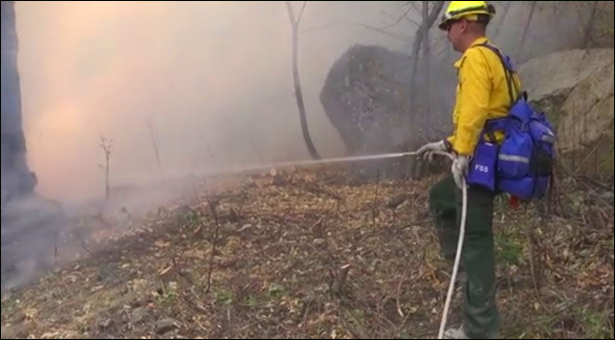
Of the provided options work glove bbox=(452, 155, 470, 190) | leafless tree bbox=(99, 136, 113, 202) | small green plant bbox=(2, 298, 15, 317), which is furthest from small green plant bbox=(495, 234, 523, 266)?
leafless tree bbox=(99, 136, 113, 202)

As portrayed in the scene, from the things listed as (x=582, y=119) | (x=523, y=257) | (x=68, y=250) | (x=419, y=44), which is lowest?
(x=68, y=250)

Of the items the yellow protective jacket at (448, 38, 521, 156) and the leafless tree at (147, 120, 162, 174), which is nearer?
the yellow protective jacket at (448, 38, 521, 156)

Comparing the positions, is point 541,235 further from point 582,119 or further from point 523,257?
point 582,119

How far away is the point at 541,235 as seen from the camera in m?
4.98

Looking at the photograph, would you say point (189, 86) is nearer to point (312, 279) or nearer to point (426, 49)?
point (426, 49)

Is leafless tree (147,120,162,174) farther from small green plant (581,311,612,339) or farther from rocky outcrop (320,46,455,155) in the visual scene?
small green plant (581,311,612,339)

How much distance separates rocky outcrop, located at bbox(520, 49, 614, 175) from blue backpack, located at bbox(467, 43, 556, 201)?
2350mm

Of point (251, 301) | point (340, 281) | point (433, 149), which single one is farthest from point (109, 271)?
point (433, 149)

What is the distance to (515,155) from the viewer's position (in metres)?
3.61

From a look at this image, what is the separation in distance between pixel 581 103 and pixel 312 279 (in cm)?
322

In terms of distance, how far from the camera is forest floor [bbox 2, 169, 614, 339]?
4.22 metres

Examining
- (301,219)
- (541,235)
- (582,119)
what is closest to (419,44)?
(582,119)

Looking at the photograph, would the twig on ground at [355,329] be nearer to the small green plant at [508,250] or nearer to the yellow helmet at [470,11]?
the small green plant at [508,250]

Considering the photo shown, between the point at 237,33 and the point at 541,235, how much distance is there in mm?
6488
